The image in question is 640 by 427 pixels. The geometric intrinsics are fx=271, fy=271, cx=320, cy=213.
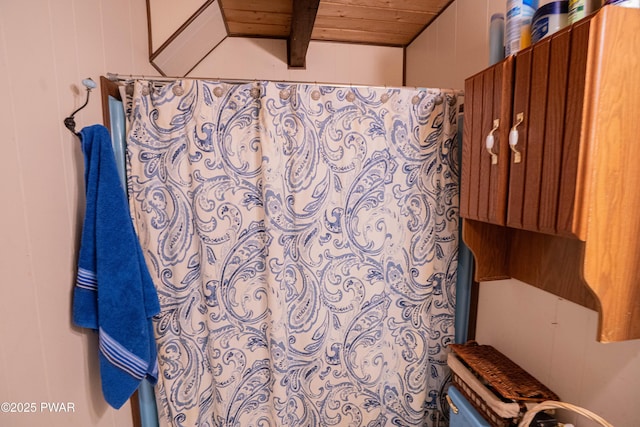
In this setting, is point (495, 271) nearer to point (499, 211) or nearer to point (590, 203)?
point (499, 211)

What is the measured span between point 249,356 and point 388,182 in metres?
0.93

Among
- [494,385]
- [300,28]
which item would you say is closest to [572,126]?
[494,385]

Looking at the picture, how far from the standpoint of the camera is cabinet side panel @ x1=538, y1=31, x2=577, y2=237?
59 cm

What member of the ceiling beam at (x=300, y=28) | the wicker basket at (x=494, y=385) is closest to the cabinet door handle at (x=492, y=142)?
the wicker basket at (x=494, y=385)

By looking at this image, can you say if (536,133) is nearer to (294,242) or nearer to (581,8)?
(581,8)

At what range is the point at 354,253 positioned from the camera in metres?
1.14

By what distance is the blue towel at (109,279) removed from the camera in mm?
820

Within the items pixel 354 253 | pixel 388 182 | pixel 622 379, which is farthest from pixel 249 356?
pixel 622 379

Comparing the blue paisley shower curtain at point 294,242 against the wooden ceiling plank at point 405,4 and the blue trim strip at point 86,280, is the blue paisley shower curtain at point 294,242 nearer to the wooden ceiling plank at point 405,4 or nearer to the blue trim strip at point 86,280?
the blue trim strip at point 86,280

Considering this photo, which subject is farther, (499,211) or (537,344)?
(537,344)

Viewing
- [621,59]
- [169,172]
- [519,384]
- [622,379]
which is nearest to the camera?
[621,59]

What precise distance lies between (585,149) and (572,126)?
58 mm

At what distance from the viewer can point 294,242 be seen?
3.64 ft

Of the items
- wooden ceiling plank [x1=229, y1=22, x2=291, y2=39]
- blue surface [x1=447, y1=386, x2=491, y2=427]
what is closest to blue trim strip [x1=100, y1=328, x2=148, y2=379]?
blue surface [x1=447, y1=386, x2=491, y2=427]
